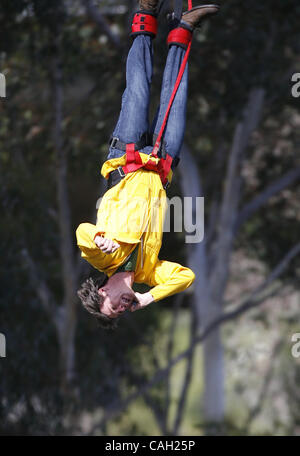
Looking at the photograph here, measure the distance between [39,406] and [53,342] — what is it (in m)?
0.85

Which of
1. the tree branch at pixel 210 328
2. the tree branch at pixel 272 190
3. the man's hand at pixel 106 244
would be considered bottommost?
the tree branch at pixel 210 328

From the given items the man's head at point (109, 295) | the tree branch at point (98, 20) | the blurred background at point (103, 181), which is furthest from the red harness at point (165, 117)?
the tree branch at point (98, 20)

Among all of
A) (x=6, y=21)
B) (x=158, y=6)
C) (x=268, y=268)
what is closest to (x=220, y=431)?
(x=268, y=268)

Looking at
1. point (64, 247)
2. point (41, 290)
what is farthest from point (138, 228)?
point (41, 290)

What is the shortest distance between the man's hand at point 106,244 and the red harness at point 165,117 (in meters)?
0.50

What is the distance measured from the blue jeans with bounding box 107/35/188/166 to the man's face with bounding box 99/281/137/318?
0.69 m

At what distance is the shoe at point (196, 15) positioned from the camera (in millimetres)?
3924

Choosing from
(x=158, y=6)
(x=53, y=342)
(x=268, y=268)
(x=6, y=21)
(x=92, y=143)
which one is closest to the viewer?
(x=158, y=6)

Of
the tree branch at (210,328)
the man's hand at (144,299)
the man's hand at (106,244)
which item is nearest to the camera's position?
the man's hand at (106,244)

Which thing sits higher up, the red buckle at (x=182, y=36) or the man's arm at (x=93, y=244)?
the red buckle at (x=182, y=36)

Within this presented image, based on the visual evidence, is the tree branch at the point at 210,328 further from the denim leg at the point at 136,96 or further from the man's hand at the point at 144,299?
the denim leg at the point at 136,96

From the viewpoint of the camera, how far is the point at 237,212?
32.2ft

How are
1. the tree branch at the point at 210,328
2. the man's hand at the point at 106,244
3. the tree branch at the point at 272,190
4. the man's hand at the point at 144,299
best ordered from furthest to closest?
1. the tree branch at the point at 272,190
2. the tree branch at the point at 210,328
3. the man's hand at the point at 144,299
4. the man's hand at the point at 106,244
